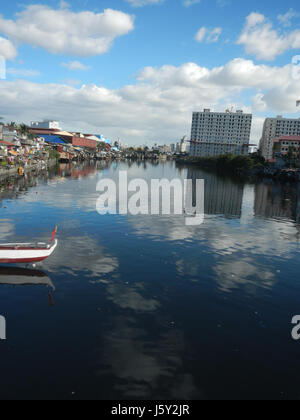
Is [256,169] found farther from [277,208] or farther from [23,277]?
[23,277]

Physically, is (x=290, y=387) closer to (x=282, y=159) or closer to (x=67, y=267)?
(x=67, y=267)

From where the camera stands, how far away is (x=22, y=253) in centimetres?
1877

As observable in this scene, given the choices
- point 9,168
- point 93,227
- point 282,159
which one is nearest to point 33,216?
point 93,227

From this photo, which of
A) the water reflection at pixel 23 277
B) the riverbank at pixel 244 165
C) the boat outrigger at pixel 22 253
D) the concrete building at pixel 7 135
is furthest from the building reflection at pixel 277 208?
the concrete building at pixel 7 135

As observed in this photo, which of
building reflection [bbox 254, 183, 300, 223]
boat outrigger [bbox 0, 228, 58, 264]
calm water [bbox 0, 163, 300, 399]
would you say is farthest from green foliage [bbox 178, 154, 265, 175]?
boat outrigger [bbox 0, 228, 58, 264]

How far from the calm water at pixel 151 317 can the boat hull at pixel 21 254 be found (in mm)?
781

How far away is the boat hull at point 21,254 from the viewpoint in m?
18.7

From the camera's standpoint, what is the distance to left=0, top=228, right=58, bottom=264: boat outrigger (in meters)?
18.7

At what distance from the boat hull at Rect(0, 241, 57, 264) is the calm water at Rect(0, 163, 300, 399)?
781mm

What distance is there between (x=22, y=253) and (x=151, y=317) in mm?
9135

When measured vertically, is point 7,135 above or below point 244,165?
above

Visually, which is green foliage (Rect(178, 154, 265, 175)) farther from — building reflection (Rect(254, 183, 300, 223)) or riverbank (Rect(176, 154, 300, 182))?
building reflection (Rect(254, 183, 300, 223))

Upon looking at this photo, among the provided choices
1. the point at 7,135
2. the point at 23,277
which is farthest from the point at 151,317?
the point at 7,135
